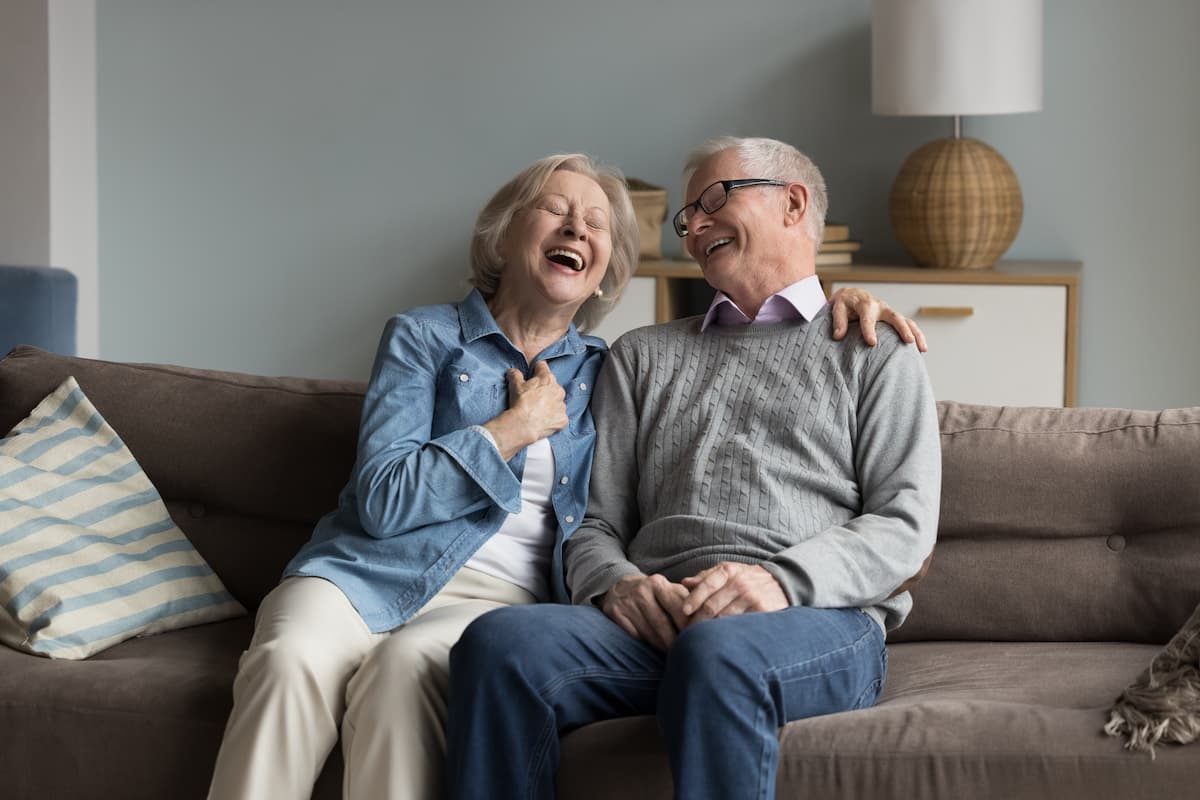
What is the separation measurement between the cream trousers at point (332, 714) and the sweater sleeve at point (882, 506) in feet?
1.60

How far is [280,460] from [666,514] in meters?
0.69

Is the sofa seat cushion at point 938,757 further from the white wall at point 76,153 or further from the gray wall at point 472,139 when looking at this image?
the white wall at point 76,153

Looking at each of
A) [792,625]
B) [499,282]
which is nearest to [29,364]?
[499,282]

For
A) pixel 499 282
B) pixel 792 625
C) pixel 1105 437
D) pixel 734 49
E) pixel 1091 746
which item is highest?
pixel 734 49

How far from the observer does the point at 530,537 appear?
222 centimetres

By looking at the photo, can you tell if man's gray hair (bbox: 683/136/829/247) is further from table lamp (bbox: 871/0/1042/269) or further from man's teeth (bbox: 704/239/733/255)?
table lamp (bbox: 871/0/1042/269)

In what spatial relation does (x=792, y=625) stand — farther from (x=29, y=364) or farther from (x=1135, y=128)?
(x=1135, y=128)

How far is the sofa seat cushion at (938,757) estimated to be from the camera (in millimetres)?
1754

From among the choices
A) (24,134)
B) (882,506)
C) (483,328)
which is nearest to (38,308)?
(24,134)

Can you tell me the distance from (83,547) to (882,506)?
1213 mm

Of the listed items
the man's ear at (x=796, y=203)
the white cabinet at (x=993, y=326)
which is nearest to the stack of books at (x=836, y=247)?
the white cabinet at (x=993, y=326)

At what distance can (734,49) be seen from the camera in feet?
13.7

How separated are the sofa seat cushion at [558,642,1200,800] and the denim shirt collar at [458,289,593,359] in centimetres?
67

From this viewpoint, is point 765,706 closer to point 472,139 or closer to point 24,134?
point 472,139
